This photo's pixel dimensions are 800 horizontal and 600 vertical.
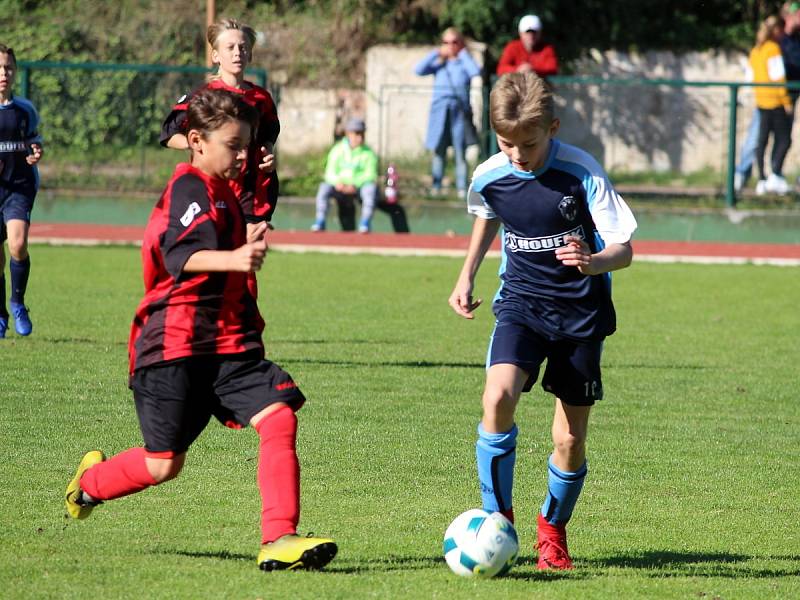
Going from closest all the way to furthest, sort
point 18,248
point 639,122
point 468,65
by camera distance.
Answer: point 18,248
point 468,65
point 639,122

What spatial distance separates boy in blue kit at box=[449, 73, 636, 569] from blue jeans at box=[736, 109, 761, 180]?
14.0 meters

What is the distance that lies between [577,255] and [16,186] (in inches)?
254

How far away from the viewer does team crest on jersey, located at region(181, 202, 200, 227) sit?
4449 mm

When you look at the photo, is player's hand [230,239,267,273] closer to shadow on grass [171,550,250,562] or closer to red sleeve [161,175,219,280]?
red sleeve [161,175,219,280]

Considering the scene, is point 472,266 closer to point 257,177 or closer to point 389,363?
point 257,177

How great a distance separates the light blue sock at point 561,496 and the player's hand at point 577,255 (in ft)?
2.60

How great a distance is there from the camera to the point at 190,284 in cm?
452

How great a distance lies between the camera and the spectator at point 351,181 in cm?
1780

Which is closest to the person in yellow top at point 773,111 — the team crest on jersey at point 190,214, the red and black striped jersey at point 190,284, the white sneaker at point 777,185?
the white sneaker at point 777,185

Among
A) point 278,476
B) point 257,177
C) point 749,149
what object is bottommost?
point 749,149

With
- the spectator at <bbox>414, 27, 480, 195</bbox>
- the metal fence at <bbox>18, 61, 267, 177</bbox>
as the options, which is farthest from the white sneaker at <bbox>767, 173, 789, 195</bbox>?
the metal fence at <bbox>18, 61, 267, 177</bbox>

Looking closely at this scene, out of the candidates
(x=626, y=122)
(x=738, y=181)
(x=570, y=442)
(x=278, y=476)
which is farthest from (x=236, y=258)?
(x=626, y=122)

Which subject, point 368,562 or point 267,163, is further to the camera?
point 267,163

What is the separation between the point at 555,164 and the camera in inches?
193
